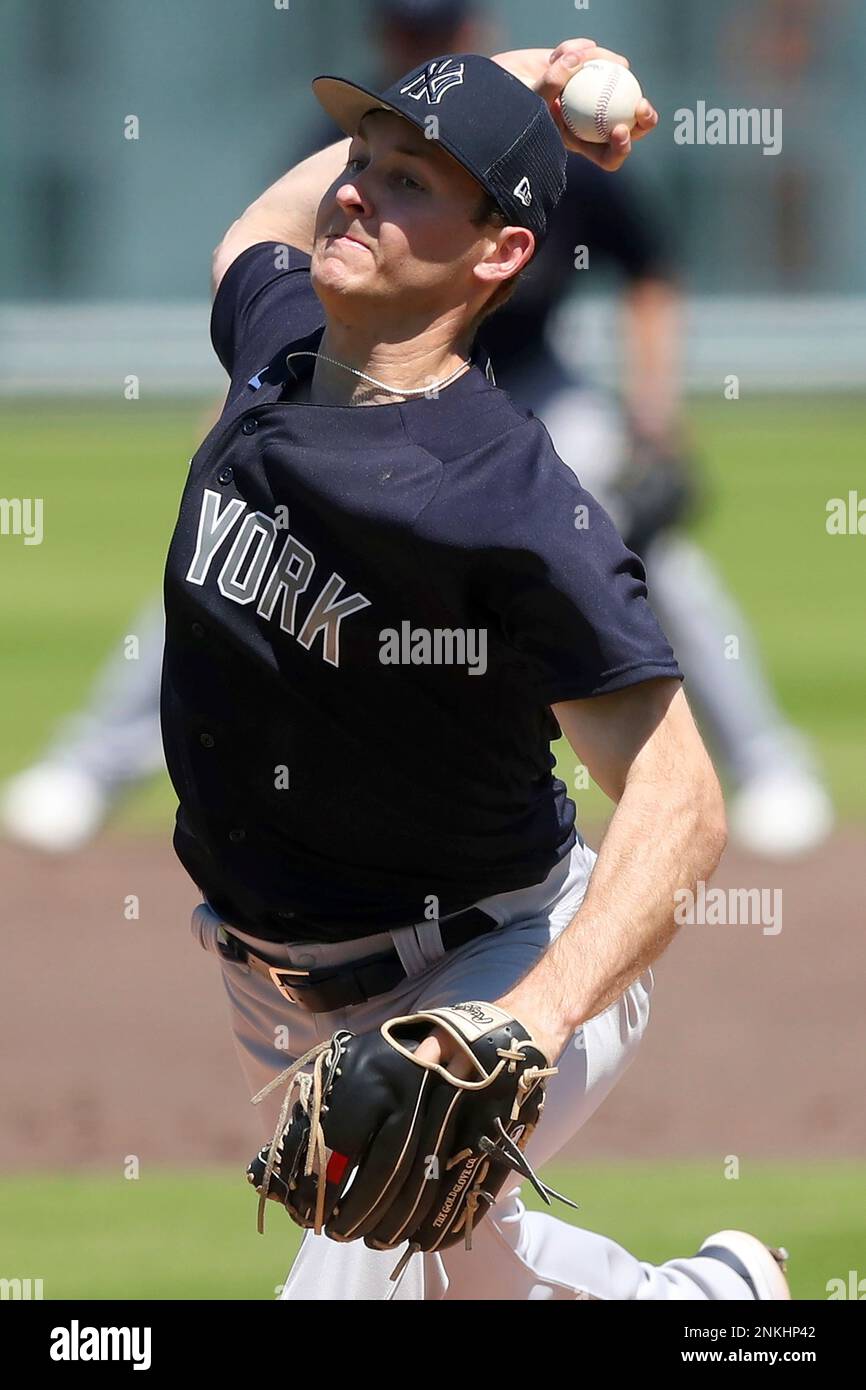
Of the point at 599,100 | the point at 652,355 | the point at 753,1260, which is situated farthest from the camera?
the point at 652,355

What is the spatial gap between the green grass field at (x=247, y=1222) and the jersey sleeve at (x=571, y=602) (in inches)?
64.7

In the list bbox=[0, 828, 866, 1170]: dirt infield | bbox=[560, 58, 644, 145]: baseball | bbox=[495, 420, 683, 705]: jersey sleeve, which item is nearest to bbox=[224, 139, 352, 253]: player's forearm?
bbox=[560, 58, 644, 145]: baseball

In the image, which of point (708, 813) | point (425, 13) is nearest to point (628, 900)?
point (708, 813)

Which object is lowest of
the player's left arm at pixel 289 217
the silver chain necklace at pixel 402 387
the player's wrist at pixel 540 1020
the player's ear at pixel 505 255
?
the player's wrist at pixel 540 1020

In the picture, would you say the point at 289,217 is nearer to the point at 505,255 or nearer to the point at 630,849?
the point at 505,255

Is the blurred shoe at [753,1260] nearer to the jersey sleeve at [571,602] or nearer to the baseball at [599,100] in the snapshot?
the jersey sleeve at [571,602]

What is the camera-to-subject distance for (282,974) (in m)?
3.00

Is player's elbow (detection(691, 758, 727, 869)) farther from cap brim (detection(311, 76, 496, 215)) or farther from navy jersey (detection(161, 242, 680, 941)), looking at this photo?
cap brim (detection(311, 76, 496, 215))

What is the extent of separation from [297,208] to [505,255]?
80 cm

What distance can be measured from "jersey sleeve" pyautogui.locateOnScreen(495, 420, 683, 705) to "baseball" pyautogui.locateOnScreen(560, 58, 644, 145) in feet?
2.73

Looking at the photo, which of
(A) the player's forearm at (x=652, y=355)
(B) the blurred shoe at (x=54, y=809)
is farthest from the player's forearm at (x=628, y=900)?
(B) the blurred shoe at (x=54, y=809)

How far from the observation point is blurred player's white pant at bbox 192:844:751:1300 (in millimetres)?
2939

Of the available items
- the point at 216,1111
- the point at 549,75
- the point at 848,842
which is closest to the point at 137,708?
the point at 216,1111

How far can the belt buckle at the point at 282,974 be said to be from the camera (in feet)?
9.79
